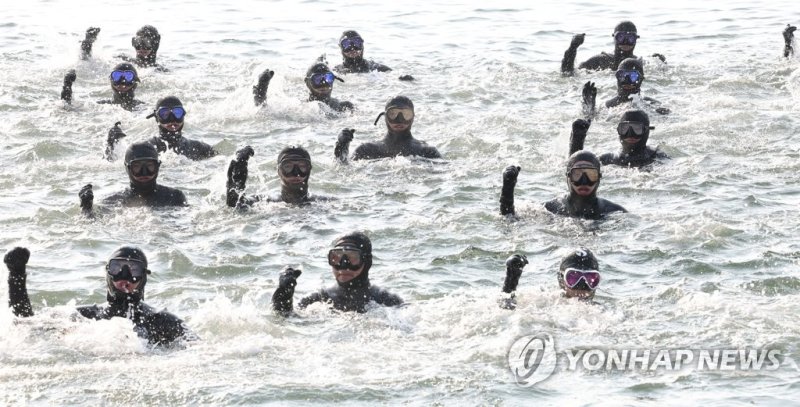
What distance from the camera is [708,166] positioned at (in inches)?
703

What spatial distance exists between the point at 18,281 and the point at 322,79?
33.3 ft

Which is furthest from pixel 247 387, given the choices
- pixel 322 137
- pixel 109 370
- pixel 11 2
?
pixel 11 2

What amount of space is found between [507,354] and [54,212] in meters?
6.59

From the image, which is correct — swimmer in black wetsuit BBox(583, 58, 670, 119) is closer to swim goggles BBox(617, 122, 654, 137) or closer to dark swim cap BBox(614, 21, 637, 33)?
dark swim cap BBox(614, 21, 637, 33)

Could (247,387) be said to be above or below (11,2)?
below

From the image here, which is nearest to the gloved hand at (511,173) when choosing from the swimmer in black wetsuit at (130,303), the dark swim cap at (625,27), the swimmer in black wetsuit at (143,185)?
the swimmer in black wetsuit at (143,185)

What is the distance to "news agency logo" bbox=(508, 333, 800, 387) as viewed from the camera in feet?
35.3

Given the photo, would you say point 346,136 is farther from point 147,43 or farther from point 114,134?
point 147,43

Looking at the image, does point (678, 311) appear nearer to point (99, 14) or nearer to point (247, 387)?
point (247, 387)

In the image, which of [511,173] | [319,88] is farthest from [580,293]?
[319,88]

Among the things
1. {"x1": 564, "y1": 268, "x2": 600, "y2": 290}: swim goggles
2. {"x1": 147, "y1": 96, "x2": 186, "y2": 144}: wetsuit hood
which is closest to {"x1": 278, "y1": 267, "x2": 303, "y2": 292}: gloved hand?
{"x1": 564, "y1": 268, "x2": 600, "y2": 290}: swim goggles

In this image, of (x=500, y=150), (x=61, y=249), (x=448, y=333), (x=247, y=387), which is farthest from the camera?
(x=500, y=150)

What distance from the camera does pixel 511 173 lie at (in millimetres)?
14555

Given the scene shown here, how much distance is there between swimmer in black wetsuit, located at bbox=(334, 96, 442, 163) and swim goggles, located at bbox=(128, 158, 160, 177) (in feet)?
10.1
